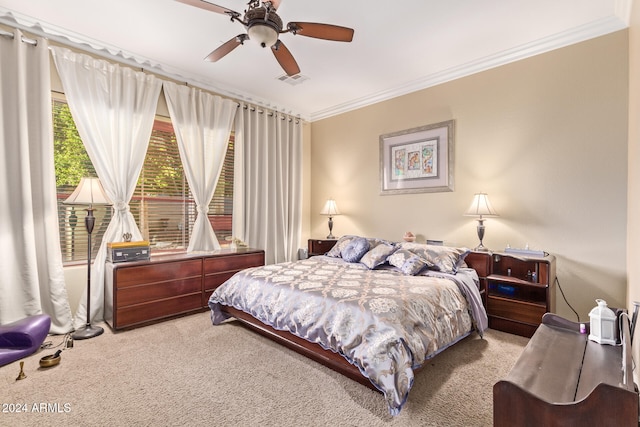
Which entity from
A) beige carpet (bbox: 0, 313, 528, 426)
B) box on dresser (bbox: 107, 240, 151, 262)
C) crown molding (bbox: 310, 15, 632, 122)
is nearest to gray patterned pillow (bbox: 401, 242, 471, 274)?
beige carpet (bbox: 0, 313, 528, 426)

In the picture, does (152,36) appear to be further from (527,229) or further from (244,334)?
(527,229)

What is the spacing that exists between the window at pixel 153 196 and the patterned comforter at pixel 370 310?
1.38 m

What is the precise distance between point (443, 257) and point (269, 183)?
294 centimetres

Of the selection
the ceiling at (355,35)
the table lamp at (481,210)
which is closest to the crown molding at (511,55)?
the ceiling at (355,35)

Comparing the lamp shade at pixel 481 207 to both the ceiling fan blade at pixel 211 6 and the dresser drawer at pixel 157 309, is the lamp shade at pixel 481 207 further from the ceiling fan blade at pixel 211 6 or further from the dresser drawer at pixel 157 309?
the dresser drawer at pixel 157 309

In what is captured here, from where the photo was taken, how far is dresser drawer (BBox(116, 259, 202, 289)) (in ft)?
10.1

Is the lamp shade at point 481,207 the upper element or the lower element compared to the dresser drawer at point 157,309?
upper

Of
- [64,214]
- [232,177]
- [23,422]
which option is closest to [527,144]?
[232,177]

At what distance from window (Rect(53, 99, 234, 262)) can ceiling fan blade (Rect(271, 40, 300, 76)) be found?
81.0 inches

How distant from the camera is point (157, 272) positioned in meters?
3.31

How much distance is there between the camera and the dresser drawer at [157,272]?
3.08 metres

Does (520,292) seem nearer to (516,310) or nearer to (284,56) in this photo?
(516,310)

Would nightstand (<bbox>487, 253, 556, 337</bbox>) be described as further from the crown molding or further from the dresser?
the dresser

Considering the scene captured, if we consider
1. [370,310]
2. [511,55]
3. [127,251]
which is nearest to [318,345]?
[370,310]
